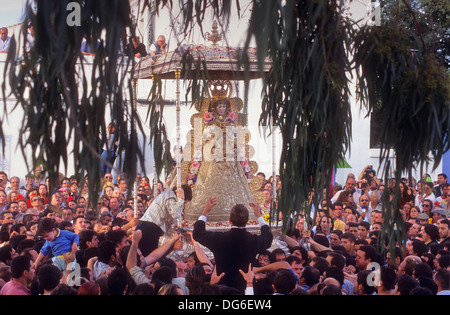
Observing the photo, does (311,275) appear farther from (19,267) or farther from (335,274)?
(19,267)

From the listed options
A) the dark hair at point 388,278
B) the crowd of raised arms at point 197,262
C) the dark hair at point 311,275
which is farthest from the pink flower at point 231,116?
the dark hair at point 388,278

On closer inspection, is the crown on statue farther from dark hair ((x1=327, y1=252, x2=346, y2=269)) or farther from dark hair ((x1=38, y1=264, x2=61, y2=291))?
dark hair ((x1=38, y1=264, x2=61, y2=291))

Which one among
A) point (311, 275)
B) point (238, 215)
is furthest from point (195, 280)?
point (311, 275)

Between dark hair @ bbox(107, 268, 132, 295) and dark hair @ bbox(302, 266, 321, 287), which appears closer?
dark hair @ bbox(107, 268, 132, 295)

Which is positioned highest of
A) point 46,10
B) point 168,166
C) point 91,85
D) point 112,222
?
point 46,10

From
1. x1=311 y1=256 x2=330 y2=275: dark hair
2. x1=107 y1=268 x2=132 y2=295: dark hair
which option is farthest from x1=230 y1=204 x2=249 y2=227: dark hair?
x1=107 y1=268 x2=132 y2=295: dark hair

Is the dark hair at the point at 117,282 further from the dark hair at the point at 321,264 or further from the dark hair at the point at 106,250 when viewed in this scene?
the dark hair at the point at 321,264

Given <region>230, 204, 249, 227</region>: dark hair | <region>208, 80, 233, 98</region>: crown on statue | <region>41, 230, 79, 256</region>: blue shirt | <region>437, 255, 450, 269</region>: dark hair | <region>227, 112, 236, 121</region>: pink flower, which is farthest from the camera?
<region>227, 112, 236, 121</region>: pink flower

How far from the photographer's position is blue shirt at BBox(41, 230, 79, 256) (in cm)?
586

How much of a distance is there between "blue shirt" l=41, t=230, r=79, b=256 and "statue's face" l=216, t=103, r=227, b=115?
3210 millimetres

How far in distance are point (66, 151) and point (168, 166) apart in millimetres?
1176

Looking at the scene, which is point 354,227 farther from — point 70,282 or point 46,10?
point 46,10
